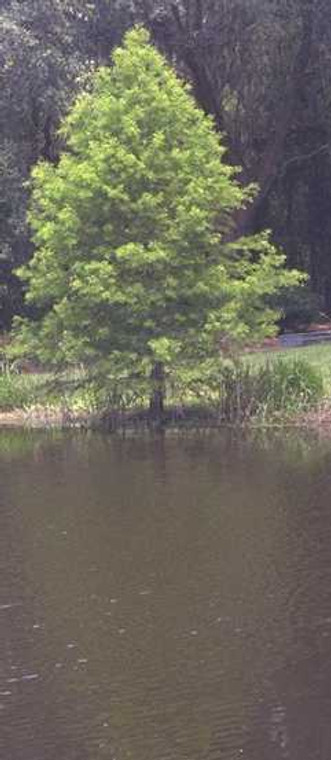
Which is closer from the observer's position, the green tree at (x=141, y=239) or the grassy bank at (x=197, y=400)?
the grassy bank at (x=197, y=400)

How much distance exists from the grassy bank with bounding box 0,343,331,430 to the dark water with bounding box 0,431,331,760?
455 centimetres

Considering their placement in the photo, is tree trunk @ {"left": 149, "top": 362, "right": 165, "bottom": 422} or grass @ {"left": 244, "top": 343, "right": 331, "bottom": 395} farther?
grass @ {"left": 244, "top": 343, "right": 331, "bottom": 395}

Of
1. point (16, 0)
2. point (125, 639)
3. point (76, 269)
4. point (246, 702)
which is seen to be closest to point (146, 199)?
point (76, 269)

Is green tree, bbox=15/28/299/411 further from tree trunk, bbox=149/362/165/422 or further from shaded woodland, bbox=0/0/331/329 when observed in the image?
shaded woodland, bbox=0/0/331/329

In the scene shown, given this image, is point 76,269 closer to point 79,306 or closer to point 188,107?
point 79,306

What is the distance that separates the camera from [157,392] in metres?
25.1

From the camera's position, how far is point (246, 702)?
911 cm

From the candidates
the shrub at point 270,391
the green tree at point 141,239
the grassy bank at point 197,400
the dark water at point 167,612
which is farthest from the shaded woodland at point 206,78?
the dark water at point 167,612

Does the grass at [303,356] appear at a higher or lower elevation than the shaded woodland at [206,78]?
lower

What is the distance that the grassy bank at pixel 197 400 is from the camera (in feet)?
79.4

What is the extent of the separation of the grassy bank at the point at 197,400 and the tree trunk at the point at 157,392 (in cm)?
14

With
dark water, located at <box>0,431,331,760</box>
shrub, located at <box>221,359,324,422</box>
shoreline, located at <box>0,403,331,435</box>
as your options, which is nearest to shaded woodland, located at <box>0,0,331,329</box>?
shrub, located at <box>221,359,324,422</box>

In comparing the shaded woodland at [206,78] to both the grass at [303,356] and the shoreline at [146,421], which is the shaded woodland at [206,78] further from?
the shoreline at [146,421]

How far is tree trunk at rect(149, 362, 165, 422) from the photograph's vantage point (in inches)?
975
